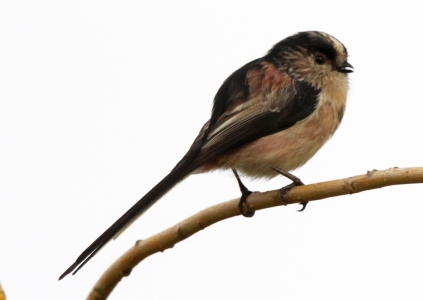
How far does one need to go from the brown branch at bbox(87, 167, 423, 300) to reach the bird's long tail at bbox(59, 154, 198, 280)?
25cm

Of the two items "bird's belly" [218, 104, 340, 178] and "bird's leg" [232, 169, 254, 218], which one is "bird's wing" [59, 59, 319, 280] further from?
"bird's leg" [232, 169, 254, 218]

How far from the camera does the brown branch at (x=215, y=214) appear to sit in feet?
12.0

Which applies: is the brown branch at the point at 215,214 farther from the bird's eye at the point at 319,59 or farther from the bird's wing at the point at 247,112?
the bird's eye at the point at 319,59

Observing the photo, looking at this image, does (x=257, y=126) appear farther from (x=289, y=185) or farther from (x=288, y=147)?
(x=289, y=185)

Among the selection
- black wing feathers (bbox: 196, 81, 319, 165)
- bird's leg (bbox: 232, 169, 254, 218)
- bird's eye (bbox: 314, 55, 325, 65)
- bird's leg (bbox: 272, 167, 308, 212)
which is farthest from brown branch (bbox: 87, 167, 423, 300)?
bird's eye (bbox: 314, 55, 325, 65)

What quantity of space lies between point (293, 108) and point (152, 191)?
1.45 metres

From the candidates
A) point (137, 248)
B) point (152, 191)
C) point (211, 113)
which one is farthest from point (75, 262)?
point (211, 113)

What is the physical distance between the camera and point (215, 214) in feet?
14.3

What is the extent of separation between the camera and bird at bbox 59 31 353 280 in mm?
5707

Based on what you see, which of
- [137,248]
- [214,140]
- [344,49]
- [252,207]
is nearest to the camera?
[137,248]

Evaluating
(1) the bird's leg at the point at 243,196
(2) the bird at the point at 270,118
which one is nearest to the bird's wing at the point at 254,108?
(2) the bird at the point at 270,118

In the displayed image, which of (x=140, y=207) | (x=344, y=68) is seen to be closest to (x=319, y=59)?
(x=344, y=68)

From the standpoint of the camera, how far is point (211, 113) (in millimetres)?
6156

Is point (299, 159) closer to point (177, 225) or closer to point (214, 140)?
point (214, 140)
